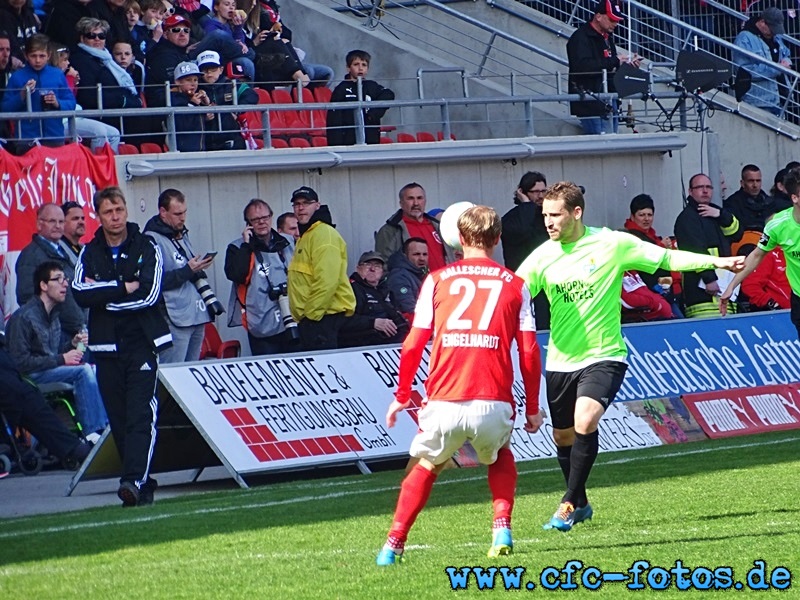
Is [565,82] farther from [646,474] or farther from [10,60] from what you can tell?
[646,474]

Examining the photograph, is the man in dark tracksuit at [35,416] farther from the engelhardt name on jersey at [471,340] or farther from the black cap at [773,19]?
the black cap at [773,19]

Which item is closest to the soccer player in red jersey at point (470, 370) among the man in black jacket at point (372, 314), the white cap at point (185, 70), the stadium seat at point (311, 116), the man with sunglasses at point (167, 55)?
the man in black jacket at point (372, 314)

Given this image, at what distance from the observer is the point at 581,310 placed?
9828 mm

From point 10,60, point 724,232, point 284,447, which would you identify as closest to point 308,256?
point 284,447

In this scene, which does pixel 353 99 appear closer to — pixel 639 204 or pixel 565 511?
pixel 639 204

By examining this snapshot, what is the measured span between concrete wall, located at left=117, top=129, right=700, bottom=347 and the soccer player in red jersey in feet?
28.7

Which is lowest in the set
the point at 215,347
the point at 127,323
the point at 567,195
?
the point at 215,347

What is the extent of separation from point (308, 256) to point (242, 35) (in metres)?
5.00

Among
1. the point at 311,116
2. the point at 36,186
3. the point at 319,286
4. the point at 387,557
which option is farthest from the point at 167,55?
the point at 387,557

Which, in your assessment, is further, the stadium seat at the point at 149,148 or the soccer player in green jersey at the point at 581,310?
A: the stadium seat at the point at 149,148

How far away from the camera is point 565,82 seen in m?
23.2

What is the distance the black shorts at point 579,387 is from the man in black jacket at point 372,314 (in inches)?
217

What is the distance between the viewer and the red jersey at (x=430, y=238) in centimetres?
1688

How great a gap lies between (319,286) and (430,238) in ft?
7.05
